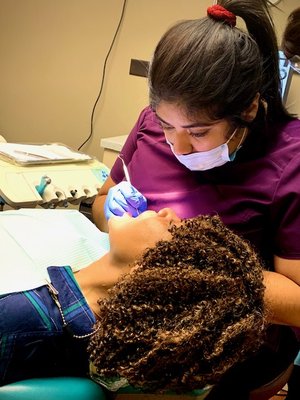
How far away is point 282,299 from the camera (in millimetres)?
1067

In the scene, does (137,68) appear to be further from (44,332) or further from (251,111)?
(44,332)

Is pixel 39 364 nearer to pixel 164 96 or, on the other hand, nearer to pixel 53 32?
pixel 164 96

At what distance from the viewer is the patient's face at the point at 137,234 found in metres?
0.99

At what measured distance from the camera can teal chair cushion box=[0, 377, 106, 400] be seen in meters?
0.82

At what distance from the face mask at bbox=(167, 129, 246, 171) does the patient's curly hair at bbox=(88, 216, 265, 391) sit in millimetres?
404

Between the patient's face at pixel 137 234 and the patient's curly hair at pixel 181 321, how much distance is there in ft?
0.46

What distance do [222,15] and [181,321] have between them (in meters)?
0.74

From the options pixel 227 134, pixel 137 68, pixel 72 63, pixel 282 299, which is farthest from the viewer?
pixel 72 63

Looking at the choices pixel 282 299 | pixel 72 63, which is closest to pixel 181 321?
pixel 282 299

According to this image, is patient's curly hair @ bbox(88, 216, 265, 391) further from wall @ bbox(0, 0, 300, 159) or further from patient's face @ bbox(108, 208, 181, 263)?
wall @ bbox(0, 0, 300, 159)

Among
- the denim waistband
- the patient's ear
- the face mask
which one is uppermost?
the patient's ear

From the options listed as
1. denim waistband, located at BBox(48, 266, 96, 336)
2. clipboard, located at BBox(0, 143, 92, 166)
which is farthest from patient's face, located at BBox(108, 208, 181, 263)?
clipboard, located at BBox(0, 143, 92, 166)

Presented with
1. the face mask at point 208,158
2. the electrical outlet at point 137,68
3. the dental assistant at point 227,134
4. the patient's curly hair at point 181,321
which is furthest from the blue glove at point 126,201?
the electrical outlet at point 137,68

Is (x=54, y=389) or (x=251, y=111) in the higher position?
(x=251, y=111)
